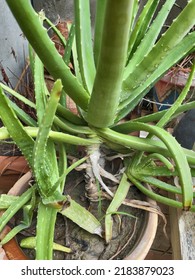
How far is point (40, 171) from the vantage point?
21.7 inches

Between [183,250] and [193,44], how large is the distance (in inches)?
15.1

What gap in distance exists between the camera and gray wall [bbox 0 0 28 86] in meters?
1.02

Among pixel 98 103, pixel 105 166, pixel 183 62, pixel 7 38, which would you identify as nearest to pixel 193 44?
pixel 98 103

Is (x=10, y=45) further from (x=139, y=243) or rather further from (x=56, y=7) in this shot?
(x=139, y=243)

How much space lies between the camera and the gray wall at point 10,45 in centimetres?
102

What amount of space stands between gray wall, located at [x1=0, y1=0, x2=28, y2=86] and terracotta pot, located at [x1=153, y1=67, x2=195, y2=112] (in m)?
0.42

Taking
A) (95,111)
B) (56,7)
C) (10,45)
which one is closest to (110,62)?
(95,111)

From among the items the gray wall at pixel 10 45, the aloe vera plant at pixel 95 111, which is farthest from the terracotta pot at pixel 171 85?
the gray wall at pixel 10 45

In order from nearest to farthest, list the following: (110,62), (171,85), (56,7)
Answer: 1. (110,62)
2. (171,85)
3. (56,7)

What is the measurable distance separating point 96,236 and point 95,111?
0.78 feet

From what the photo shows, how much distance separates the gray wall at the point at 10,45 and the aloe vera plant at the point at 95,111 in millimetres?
378

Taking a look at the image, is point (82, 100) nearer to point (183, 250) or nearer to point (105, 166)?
point (105, 166)

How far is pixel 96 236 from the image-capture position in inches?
25.4

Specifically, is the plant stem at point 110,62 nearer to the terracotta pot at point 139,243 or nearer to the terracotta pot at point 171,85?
the terracotta pot at point 139,243
